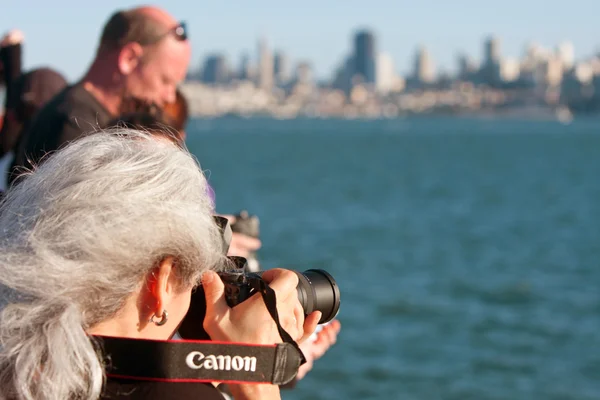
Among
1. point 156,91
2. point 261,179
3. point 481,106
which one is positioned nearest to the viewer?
point 156,91

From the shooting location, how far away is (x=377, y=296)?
18906 mm

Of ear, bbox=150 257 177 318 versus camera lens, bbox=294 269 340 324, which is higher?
ear, bbox=150 257 177 318

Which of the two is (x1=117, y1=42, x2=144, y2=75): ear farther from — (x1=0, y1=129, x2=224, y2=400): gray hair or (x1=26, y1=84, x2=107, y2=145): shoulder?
(x1=0, y1=129, x2=224, y2=400): gray hair

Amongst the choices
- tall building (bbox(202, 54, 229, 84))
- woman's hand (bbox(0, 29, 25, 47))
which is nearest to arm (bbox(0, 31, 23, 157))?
woman's hand (bbox(0, 29, 25, 47))

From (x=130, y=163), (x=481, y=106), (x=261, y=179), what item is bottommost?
(x=481, y=106)

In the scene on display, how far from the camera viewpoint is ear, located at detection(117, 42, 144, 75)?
366 cm

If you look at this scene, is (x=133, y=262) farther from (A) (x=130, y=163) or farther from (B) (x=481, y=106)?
(B) (x=481, y=106)

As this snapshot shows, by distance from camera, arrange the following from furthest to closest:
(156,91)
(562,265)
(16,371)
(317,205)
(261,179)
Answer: (261,179) → (317,205) → (562,265) → (156,91) → (16,371)

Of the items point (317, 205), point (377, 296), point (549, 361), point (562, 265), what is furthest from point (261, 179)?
point (549, 361)

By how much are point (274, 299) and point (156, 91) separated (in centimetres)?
201

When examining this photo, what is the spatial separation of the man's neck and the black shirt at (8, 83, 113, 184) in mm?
71

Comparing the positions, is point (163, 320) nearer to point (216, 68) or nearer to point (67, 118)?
point (67, 118)

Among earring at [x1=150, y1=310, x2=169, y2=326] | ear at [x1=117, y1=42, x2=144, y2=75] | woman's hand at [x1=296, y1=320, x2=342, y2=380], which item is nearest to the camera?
earring at [x1=150, y1=310, x2=169, y2=326]

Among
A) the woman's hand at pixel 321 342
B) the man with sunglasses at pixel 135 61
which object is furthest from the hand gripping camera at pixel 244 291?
the man with sunglasses at pixel 135 61
